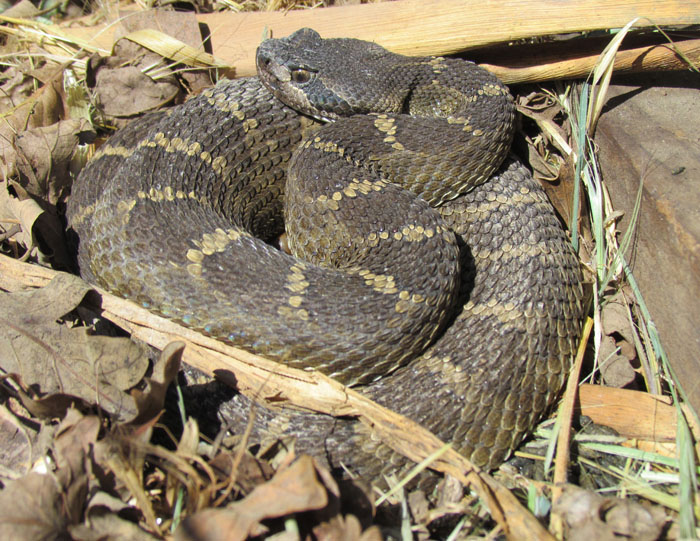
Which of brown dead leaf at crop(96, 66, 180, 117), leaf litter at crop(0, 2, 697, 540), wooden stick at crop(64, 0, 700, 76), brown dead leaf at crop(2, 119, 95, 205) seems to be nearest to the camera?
leaf litter at crop(0, 2, 697, 540)

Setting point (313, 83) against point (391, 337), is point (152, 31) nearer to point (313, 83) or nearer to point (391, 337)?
point (313, 83)

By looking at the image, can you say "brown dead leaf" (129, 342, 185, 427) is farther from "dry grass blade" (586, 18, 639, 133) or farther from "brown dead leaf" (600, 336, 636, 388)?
"dry grass blade" (586, 18, 639, 133)

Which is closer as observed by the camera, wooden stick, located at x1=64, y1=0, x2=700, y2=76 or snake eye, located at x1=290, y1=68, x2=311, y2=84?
wooden stick, located at x1=64, y1=0, x2=700, y2=76

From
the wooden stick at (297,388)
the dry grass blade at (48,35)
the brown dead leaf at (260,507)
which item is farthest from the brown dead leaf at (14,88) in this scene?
the brown dead leaf at (260,507)

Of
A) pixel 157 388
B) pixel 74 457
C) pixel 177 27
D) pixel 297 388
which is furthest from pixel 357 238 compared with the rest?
pixel 177 27

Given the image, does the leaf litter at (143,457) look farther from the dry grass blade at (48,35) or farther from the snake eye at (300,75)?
the snake eye at (300,75)

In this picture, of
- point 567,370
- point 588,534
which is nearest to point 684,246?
point 567,370

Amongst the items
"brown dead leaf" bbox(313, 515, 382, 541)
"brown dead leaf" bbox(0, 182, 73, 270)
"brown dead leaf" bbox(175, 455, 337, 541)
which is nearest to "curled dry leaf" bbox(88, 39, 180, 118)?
"brown dead leaf" bbox(0, 182, 73, 270)

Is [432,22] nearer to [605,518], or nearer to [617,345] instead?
[617,345]
